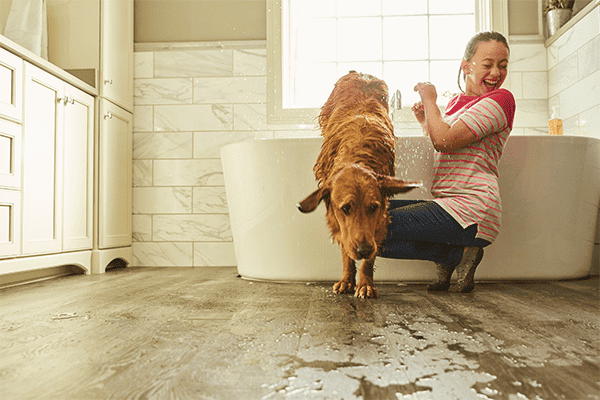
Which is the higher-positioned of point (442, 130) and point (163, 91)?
point (163, 91)

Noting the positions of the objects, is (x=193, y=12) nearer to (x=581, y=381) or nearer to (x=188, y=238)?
(x=188, y=238)

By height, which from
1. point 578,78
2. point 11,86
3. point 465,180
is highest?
point 578,78

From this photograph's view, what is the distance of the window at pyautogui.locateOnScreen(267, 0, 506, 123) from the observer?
324 centimetres

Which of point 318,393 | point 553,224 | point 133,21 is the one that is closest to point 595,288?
point 553,224

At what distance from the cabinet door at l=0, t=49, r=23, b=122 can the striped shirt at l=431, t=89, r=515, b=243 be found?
1797mm

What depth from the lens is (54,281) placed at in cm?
210

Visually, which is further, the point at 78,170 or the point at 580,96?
the point at 580,96

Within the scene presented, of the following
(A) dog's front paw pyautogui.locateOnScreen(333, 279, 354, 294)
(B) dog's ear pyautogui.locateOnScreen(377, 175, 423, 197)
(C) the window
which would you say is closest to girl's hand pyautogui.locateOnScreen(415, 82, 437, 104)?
(B) dog's ear pyautogui.locateOnScreen(377, 175, 423, 197)

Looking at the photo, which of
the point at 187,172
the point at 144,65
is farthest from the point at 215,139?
the point at 144,65

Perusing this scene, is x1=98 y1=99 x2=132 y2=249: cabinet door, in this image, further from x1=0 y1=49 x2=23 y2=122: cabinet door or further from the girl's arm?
the girl's arm

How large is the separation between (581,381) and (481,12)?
2988mm

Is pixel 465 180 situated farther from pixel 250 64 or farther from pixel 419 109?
pixel 250 64

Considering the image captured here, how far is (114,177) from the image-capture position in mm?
2760

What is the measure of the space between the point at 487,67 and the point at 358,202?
78cm
